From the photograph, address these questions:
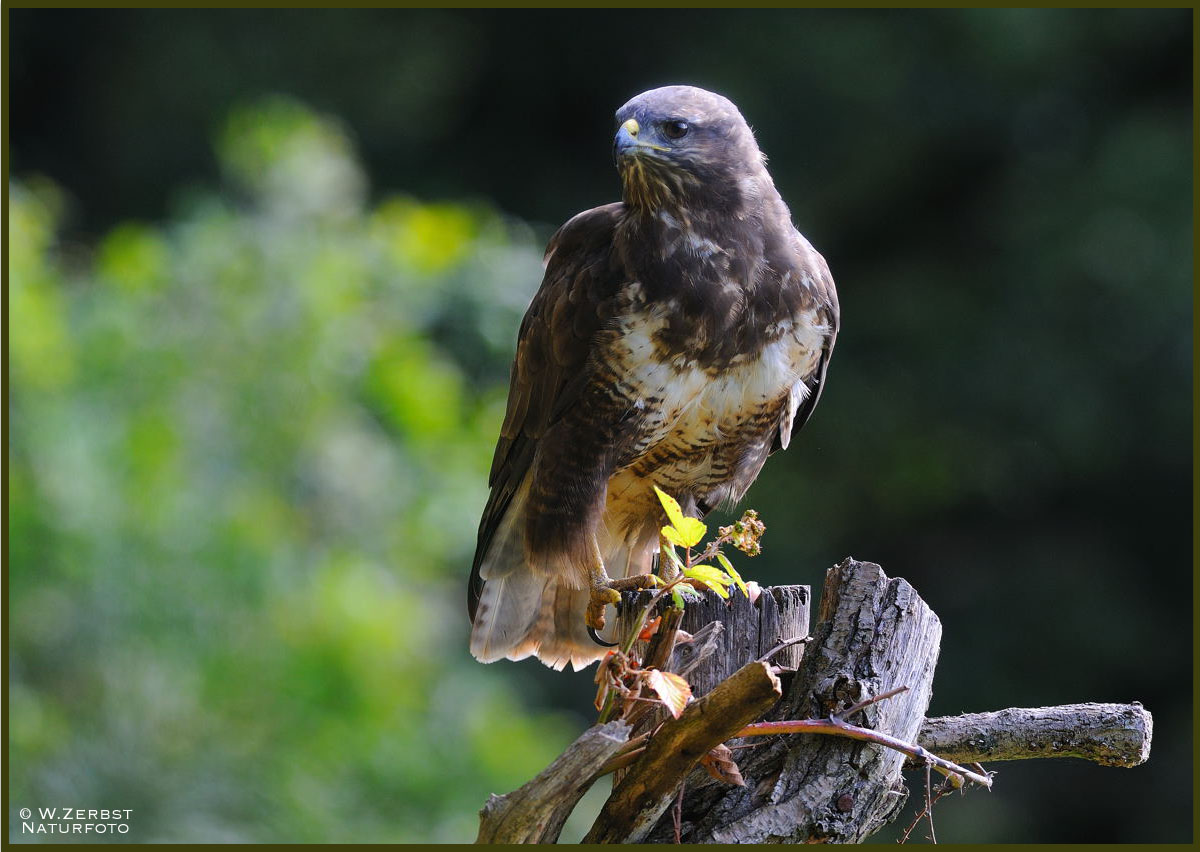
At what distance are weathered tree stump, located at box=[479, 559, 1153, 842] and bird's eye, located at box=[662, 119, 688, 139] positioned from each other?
99cm

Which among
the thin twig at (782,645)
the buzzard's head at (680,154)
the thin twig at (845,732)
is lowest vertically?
the thin twig at (845,732)

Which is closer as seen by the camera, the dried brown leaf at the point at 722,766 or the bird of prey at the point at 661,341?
the dried brown leaf at the point at 722,766

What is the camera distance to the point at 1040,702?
284 inches

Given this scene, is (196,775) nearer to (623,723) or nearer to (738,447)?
(738,447)

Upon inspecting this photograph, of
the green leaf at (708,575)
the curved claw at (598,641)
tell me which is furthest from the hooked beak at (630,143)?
the curved claw at (598,641)

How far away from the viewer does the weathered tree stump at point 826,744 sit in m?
2.20

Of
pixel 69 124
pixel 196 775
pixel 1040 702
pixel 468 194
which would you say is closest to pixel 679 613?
pixel 196 775

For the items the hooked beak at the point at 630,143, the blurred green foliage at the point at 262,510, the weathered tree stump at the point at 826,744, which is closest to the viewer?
the weathered tree stump at the point at 826,744

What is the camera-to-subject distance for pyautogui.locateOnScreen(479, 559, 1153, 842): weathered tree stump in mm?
2201

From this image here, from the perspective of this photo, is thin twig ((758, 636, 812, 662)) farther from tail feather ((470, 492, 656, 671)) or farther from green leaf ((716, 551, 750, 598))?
tail feather ((470, 492, 656, 671))

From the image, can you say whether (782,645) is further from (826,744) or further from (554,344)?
(554,344)

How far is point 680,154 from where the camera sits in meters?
2.86

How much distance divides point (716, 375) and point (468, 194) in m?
5.28

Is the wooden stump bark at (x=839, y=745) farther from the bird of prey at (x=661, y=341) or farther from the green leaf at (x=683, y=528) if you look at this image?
the bird of prey at (x=661, y=341)
